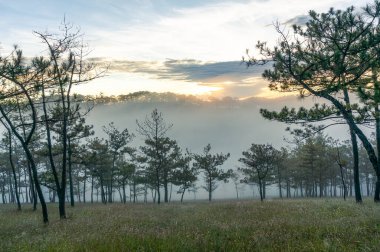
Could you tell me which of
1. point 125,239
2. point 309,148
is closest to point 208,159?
point 309,148

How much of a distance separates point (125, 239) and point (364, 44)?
406 inches


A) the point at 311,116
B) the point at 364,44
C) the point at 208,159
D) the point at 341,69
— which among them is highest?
the point at 364,44

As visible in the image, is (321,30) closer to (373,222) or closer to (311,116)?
(311,116)

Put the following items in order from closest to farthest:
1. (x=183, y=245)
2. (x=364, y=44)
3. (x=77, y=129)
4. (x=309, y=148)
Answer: (x=183, y=245) → (x=364, y=44) → (x=77, y=129) → (x=309, y=148)

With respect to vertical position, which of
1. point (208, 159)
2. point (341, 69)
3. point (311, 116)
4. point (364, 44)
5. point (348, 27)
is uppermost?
point (348, 27)

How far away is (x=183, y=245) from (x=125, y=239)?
66.1 inches

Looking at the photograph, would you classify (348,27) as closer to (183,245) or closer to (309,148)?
(183,245)

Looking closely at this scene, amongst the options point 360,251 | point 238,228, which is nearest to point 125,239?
point 238,228

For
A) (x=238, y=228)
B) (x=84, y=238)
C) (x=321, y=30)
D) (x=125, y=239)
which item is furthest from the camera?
(x=321, y=30)

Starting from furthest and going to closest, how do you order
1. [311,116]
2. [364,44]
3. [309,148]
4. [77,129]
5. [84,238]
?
1. [309,148]
2. [77,129]
3. [311,116]
4. [364,44]
5. [84,238]

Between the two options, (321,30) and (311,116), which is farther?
(311,116)

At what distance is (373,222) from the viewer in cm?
1020

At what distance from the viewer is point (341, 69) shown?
40.2 feet

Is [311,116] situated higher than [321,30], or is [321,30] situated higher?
[321,30]
